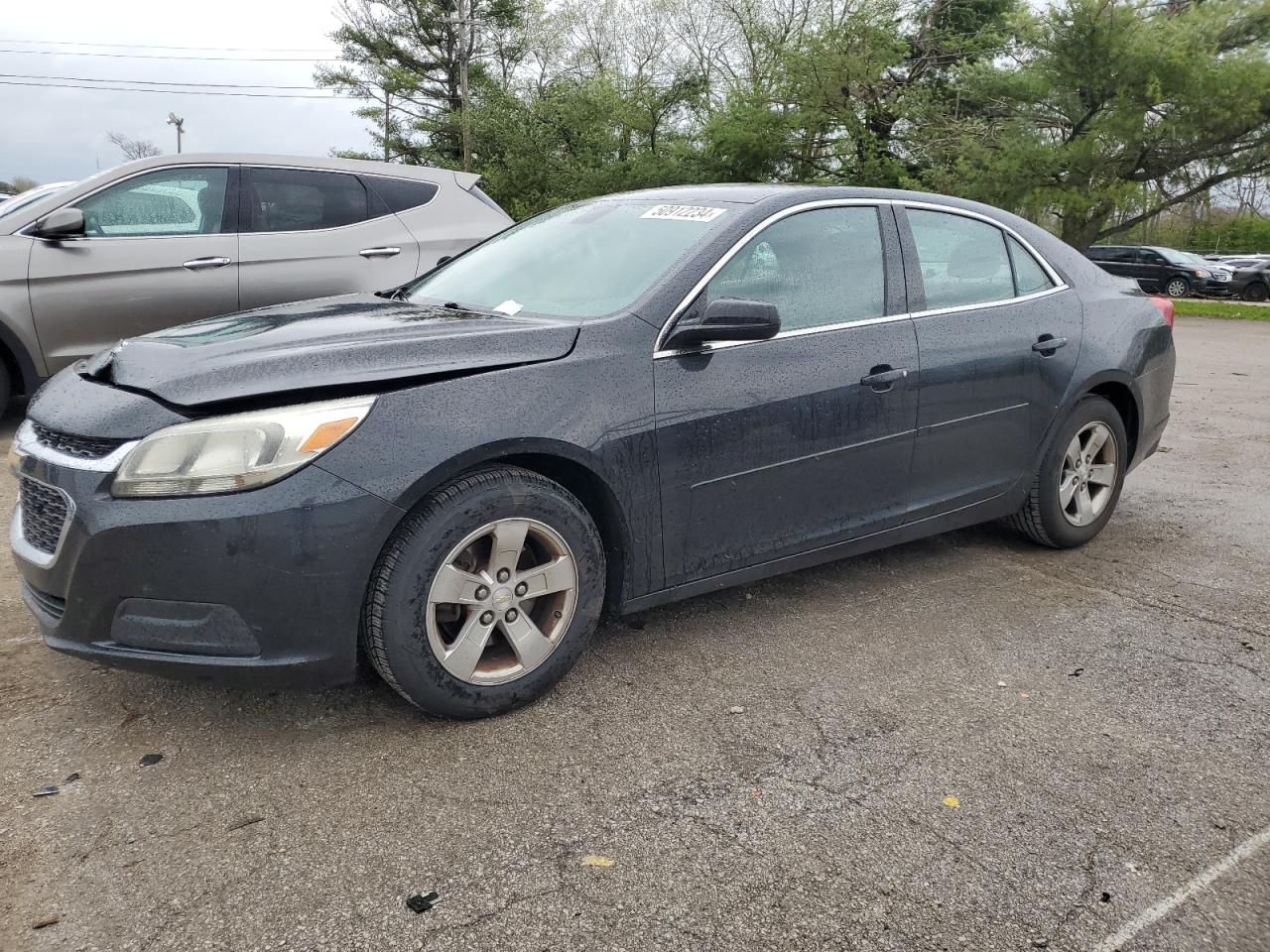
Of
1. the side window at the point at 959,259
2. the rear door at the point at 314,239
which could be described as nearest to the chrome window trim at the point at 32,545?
the side window at the point at 959,259

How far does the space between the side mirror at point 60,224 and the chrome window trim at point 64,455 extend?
3.64m

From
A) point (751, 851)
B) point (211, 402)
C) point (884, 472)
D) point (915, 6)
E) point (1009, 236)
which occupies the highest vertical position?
point (915, 6)

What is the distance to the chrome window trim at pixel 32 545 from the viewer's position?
2604 mm

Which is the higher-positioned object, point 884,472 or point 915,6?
point 915,6

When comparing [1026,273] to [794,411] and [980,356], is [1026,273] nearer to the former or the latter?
[980,356]

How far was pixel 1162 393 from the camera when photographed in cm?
484

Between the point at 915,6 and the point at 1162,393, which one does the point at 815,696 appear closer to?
the point at 1162,393

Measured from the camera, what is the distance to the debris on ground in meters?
2.14

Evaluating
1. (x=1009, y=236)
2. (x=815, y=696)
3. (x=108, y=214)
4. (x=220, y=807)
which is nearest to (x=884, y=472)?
(x=815, y=696)

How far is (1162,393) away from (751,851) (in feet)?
11.7

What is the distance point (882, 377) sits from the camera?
3.64 metres

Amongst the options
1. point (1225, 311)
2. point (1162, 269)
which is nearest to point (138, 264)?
point (1225, 311)

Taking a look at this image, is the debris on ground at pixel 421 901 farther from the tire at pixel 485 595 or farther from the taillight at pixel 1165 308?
the taillight at pixel 1165 308

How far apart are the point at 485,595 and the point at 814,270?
168 cm
